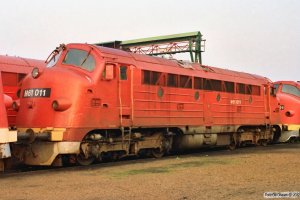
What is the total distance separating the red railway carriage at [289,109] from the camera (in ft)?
81.8

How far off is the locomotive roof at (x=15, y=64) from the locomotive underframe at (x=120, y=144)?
127 inches

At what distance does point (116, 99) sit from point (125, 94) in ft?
1.48

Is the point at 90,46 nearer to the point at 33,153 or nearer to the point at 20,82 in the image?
the point at 20,82

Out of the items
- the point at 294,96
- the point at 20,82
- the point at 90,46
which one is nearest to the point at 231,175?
the point at 90,46

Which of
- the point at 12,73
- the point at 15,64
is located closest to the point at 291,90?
the point at 15,64

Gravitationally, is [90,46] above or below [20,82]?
above

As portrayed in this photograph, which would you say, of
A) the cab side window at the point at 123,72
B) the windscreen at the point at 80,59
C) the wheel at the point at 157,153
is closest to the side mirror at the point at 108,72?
the windscreen at the point at 80,59

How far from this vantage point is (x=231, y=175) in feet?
34.0

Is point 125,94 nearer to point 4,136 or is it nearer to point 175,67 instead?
point 175,67

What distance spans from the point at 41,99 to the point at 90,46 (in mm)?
2370

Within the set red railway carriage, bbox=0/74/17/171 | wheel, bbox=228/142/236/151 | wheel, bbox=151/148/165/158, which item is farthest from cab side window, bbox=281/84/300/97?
red railway carriage, bbox=0/74/17/171

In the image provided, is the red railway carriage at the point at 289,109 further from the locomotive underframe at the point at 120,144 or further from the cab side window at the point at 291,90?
the locomotive underframe at the point at 120,144

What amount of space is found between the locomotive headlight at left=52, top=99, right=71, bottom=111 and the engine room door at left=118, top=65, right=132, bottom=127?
208 cm

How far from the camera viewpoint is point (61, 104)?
12242 millimetres
